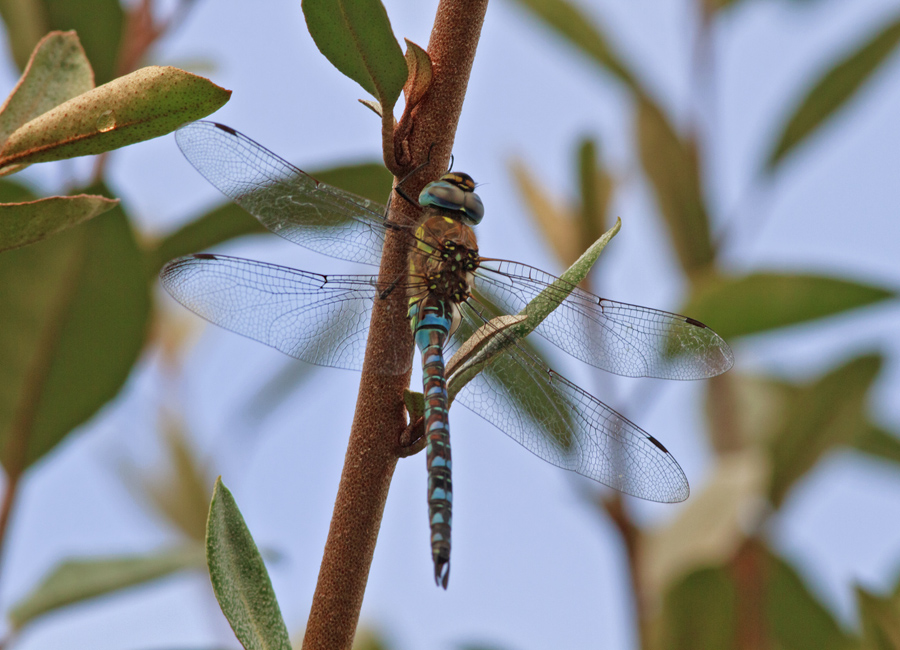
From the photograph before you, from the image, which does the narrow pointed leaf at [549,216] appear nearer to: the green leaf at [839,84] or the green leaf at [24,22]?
the green leaf at [839,84]

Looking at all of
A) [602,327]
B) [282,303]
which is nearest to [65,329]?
[282,303]

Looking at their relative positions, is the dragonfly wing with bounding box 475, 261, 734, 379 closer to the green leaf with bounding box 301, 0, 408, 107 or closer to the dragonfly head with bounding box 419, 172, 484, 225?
the dragonfly head with bounding box 419, 172, 484, 225

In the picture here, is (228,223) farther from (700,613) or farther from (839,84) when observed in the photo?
(839,84)

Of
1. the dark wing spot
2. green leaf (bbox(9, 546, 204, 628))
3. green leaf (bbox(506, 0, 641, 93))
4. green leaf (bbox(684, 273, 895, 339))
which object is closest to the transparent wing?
the dark wing spot

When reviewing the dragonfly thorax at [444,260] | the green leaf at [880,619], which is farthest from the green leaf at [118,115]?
the green leaf at [880,619]

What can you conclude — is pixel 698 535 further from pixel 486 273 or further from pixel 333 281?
pixel 333 281

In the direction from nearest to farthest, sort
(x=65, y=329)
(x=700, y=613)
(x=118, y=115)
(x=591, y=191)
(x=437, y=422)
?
(x=118, y=115)
(x=437, y=422)
(x=65, y=329)
(x=700, y=613)
(x=591, y=191)

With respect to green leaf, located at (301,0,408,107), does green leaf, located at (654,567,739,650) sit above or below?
below
